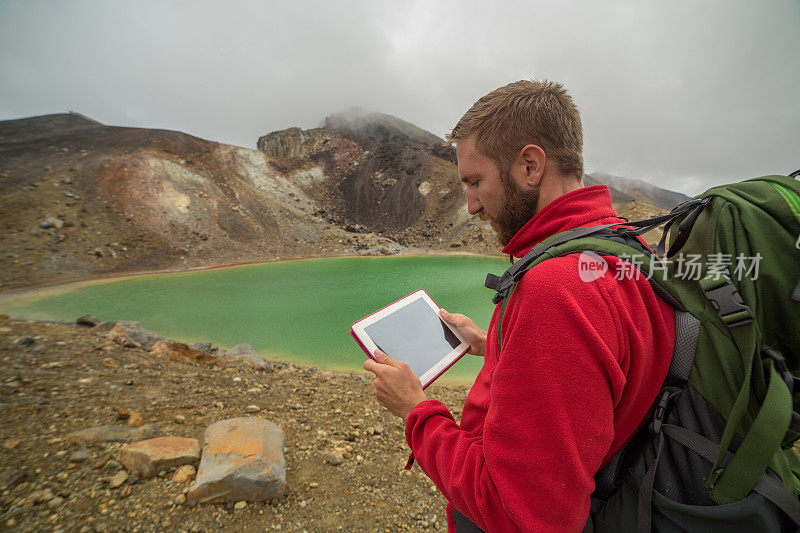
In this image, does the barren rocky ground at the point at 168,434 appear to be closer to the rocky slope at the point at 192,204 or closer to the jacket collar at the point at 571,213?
the jacket collar at the point at 571,213

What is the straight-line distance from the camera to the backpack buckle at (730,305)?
924 millimetres

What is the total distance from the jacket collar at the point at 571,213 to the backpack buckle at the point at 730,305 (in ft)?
1.41

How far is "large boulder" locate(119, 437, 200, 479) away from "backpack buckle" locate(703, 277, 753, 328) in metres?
3.56

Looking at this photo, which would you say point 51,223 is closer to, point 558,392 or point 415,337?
point 415,337

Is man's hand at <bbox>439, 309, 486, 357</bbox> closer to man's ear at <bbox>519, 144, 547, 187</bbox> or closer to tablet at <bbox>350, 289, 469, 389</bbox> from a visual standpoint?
tablet at <bbox>350, 289, 469, 389</bbox>

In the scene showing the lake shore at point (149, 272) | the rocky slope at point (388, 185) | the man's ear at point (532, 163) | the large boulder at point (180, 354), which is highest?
the rocky slope at point (388, 185)

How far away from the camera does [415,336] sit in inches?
83.3

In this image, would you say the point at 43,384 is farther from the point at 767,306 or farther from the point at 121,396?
the point at 767,306

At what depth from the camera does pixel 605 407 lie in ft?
3.12

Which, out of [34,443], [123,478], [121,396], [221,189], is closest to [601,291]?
[123,478]

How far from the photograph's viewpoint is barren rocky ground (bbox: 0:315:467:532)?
2465 mm

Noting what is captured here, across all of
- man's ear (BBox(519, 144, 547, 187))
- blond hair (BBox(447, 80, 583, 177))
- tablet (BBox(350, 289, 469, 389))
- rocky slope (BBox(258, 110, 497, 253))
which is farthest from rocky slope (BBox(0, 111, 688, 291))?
man's ear (BBox(519, 144, 547, 187))

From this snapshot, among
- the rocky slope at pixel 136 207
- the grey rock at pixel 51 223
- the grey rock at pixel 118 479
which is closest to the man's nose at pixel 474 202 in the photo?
the grey rock at pixel 118 479

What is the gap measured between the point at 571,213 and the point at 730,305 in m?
0.55
